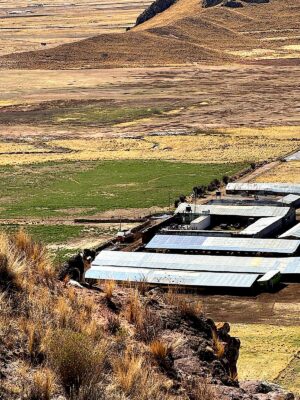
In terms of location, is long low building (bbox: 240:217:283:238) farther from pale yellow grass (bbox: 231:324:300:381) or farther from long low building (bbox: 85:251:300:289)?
pale yellow grass (bbox: 231:324:300:381)

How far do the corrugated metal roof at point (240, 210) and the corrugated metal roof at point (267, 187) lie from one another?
6390 millimetres

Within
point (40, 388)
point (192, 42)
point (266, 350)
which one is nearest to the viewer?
point (40, 388)

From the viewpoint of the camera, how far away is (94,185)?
7650 cm

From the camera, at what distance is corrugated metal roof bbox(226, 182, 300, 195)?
221 ft

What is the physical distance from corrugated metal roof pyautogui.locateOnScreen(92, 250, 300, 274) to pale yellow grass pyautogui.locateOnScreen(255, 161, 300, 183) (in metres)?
25.3

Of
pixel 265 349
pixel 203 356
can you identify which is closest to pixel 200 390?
pixel 203 356

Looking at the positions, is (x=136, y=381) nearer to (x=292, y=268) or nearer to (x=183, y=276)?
(x=183, y=276)

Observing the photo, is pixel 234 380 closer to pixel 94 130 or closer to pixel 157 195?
pixel 157 195

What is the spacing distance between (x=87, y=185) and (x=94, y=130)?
3059 cm

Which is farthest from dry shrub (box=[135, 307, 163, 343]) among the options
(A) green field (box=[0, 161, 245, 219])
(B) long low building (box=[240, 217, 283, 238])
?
(A) green field (box=[0, 161, 245, 219])

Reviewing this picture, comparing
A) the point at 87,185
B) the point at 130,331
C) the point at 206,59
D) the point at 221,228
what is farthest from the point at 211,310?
the point at 206,59

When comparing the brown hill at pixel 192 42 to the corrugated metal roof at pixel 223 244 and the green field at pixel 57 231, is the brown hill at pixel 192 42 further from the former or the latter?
the corrugated metal roof at pixel 223 244

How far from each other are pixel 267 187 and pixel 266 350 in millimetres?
33525

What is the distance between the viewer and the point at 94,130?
10662cm
